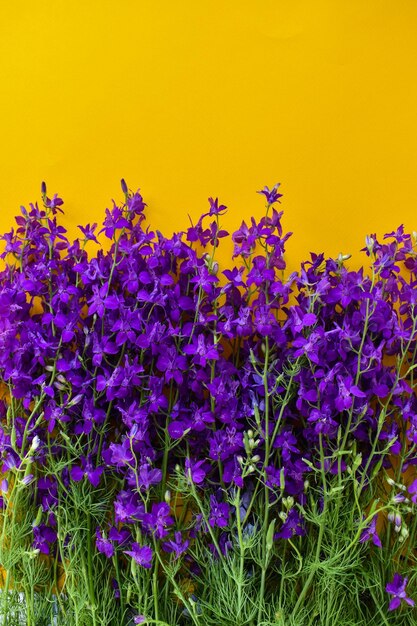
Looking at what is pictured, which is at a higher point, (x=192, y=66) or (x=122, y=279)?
(x=192, y=66)

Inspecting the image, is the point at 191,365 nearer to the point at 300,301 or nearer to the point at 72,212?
the point at 300,301

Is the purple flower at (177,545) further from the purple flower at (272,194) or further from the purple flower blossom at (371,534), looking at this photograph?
the purple flower at (272,194)

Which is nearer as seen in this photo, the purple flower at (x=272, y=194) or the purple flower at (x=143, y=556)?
the purple flower at (x=143, y=556)

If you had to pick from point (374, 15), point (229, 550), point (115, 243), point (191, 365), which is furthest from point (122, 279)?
point (374, 15)

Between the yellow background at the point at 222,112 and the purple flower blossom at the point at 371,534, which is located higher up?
the yellow background at the point at 222,112

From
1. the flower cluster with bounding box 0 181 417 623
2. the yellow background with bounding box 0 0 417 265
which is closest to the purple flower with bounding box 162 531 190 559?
the flower cluster with bounding box 0 181 417 623

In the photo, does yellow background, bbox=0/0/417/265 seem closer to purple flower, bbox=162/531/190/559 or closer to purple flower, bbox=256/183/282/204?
purple flower, bbox=256/183/282/204

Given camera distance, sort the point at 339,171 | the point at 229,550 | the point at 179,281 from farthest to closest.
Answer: the point at 339,171
the point at 179,281
the point at 229,550

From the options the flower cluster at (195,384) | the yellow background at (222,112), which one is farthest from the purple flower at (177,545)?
the yellow background at (222,112)
